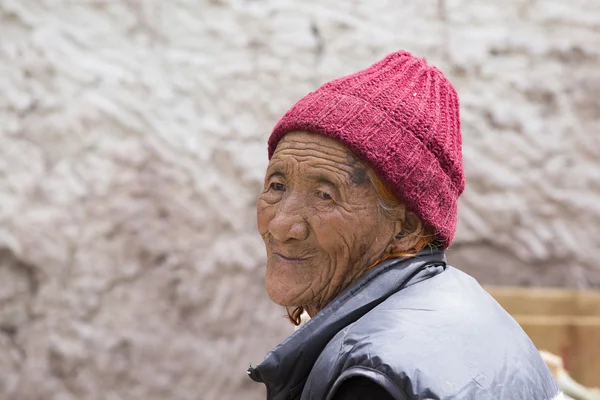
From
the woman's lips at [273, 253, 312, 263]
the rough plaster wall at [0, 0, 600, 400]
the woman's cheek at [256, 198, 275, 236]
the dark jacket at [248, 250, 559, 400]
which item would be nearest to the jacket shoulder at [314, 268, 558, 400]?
the dark jacket at [248, 250, 559, 400]

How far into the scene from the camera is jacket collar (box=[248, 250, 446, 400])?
4.86 ft

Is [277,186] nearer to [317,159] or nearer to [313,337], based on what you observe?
[317,159]

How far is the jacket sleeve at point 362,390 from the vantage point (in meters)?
→ 1.27

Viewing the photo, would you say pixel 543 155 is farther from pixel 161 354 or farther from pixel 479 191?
pixel 161 354

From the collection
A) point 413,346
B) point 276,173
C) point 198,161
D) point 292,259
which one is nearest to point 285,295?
point 292,259

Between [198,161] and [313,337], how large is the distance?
9.91ft

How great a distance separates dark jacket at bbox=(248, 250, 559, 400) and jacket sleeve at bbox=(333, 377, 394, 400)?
2cm

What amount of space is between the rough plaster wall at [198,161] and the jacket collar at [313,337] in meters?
2.87

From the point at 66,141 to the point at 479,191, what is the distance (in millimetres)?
2486

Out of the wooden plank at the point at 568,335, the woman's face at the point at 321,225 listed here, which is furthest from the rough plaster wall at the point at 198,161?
the woman's face at the point at 321,225

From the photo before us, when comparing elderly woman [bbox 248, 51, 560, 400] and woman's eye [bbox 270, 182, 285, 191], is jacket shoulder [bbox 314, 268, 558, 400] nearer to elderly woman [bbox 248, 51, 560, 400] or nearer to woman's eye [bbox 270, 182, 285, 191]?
elderly woman [bbox 248, 51, 560, 400]

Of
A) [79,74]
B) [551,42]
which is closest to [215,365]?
[79,74]

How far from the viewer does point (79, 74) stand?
4266 millimetres

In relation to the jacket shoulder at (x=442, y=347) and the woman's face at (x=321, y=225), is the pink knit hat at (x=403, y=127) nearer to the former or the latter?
the woman's face at (x=321, y=225)
